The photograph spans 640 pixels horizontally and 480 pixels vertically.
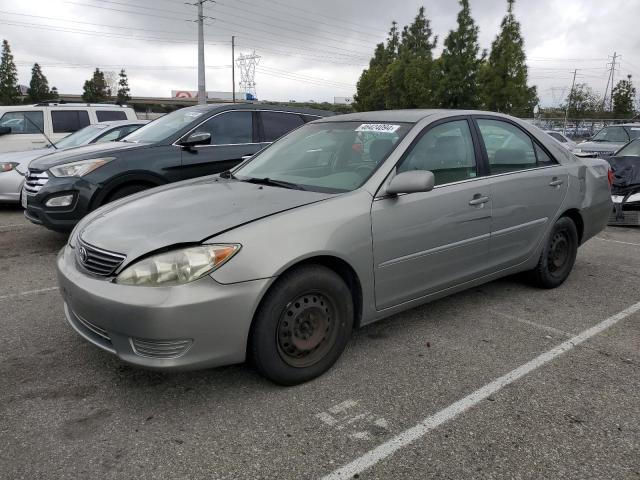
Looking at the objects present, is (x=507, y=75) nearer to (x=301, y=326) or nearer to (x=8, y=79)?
(x=301, y=326)

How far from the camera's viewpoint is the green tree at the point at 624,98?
4353cm

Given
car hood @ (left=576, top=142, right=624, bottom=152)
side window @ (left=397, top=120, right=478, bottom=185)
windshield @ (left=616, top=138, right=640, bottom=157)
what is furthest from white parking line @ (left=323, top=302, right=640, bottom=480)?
car hood @ (left=576, top=142, right=624, bottom=152)

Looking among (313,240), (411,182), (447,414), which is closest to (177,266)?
(313,240)

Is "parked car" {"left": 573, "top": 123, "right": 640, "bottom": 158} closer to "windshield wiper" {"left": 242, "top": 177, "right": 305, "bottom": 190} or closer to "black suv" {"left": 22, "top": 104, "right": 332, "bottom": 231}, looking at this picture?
"black suv" {"left": 22, "top": 104, "right": 332, "bottom": 231}

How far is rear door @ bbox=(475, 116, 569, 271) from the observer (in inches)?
156

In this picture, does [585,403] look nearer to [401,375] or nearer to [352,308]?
[401,375]

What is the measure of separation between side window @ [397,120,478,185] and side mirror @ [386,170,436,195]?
0.22 meters

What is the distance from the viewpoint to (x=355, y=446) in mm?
2434

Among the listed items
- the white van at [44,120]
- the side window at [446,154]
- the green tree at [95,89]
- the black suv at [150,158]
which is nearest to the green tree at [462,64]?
the white van at [44,120]

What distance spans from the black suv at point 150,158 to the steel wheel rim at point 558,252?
370 cm

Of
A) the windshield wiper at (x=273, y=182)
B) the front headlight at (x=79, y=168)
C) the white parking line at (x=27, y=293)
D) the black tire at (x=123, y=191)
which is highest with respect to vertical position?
the windshield wiper at (x=273, y=182)

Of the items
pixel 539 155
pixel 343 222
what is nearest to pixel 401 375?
pixel 343 222

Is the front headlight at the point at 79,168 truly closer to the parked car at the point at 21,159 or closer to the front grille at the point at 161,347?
the parked car at the point at 21,159

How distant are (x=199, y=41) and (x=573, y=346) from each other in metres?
27.5
